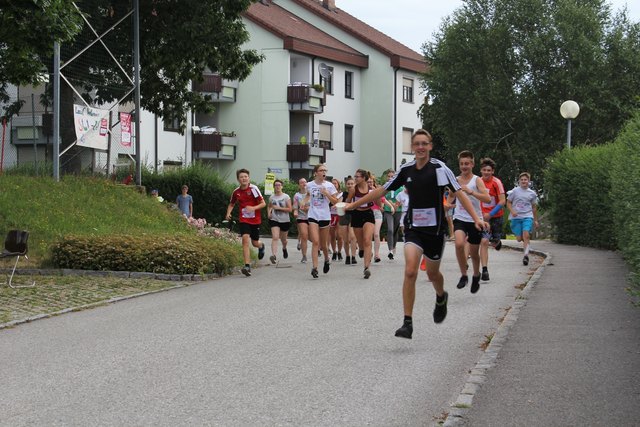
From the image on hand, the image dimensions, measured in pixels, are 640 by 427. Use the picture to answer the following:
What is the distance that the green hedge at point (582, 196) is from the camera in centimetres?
2597

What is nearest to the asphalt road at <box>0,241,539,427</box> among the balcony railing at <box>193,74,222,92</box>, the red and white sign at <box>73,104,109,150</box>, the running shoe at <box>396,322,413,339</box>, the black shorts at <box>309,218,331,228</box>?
the running shoe at <box>396,322,413,339</box>

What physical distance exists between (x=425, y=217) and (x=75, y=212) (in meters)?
13.6

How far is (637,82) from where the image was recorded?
5062 centimetres

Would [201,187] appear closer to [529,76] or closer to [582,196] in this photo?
[582,196]

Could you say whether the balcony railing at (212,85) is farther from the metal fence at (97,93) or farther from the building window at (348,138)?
the metal fence at (97,93)

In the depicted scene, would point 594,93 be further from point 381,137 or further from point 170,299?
point 170,299

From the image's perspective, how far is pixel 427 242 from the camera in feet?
32.9

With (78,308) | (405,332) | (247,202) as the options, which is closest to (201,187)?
(247,202)

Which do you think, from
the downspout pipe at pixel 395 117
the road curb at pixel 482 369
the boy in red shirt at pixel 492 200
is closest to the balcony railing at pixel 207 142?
the downspout pipe at pixel 395 117

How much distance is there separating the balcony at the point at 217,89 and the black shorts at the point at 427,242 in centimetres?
4442

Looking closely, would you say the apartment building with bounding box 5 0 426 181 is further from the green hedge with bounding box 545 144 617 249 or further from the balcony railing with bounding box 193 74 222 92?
the green hedge with bounding box 545 144 617 249

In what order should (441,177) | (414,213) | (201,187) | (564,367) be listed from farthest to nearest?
(201,187)
(414,213)
(441,177)
(564,367)

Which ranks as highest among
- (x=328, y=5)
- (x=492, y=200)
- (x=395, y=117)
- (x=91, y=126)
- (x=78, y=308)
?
(x=328, y=5)

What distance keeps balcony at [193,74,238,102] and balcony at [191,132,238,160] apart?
6.71ft
